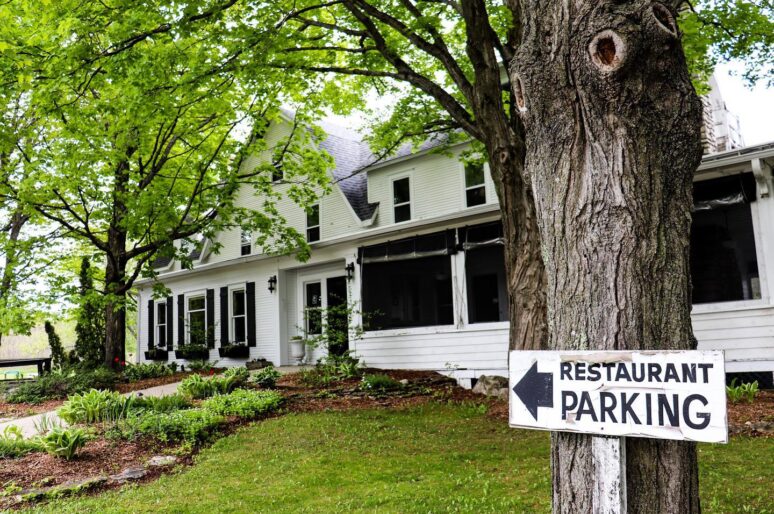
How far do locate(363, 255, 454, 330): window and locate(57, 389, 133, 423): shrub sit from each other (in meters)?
6.48

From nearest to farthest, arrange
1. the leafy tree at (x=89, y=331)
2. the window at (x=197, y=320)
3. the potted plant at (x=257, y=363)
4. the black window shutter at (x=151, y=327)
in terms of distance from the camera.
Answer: the potted plant at (x=257, y=363), the leafy tree at (x=89, y=331), the window at (x=197, y=320), the black window shutter at (x=151, y=327)

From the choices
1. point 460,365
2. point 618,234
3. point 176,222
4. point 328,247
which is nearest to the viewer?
point 618,234

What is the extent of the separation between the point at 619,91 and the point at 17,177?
18420mm

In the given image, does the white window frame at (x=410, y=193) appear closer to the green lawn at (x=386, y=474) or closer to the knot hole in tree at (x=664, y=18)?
the green lawn at (x=386, y=474)

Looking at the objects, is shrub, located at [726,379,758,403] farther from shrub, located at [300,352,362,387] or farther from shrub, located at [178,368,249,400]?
shrub, located at [178,368,249,400]

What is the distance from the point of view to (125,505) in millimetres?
5035

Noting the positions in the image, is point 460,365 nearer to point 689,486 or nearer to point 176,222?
point 176,222

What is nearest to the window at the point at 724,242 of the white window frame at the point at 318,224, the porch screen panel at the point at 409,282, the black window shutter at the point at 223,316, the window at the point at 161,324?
the porch screen panel at the point at 409,282

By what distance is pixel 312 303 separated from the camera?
17.1m

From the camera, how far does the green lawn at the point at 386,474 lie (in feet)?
15.3

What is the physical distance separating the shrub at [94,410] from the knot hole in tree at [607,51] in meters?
8.08

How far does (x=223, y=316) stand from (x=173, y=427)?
11675mm

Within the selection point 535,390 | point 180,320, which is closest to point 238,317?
point 180,320

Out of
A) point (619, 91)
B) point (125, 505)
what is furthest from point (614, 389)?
point (125, 505)
